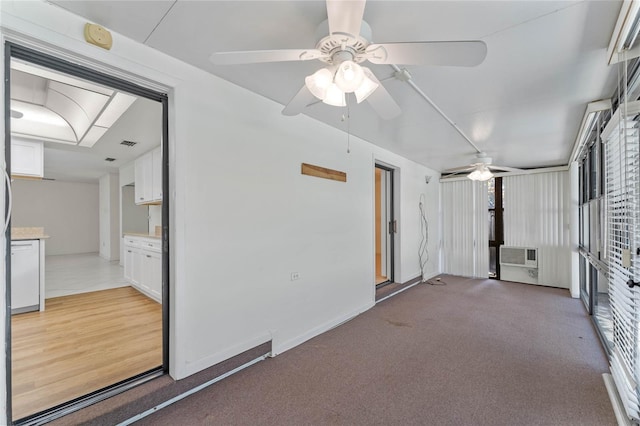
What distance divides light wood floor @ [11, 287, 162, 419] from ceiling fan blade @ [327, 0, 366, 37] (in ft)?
8.80

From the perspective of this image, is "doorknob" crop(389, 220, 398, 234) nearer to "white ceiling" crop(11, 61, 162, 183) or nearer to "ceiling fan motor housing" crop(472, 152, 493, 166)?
"ceiling fan motor housing" crop(472, 152, 493, 166)

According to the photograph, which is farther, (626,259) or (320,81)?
(626,259)

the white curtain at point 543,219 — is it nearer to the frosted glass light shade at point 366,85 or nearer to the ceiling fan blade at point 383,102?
the ceiling fan blade at point 383,102

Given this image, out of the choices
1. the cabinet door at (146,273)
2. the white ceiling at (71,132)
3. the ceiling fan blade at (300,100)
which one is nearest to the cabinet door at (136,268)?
the cabinet door at (146,273)

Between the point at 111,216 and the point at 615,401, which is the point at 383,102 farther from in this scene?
the point at 111,216

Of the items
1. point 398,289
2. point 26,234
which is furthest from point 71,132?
point 398,289

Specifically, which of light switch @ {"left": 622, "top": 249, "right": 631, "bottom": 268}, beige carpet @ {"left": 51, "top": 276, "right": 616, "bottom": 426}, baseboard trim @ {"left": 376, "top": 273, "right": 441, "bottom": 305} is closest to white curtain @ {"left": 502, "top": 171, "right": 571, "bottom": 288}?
baseboard trim @ {"left": 376, "top": 273, "right": 441, "bottom": 305}

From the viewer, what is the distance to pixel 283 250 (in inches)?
110

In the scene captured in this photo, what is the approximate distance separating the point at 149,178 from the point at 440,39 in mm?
4497

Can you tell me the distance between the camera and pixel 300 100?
178 cm

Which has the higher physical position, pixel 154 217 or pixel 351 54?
pixel 351 54

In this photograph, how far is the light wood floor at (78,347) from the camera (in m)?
1.99

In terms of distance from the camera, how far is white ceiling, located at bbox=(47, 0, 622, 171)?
4.86 feet

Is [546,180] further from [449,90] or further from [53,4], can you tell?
[53,4]
